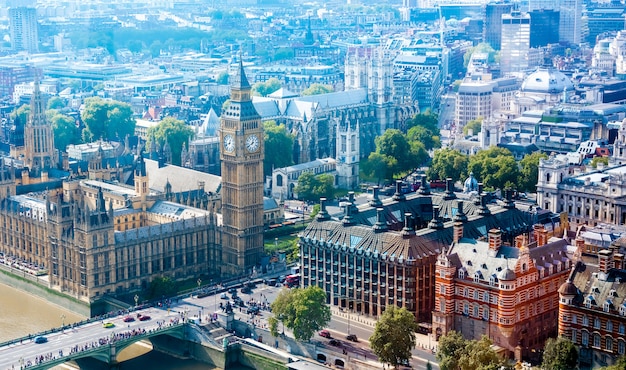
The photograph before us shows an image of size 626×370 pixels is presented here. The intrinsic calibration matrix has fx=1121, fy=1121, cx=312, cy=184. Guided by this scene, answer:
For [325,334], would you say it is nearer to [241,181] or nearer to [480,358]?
[480,358]

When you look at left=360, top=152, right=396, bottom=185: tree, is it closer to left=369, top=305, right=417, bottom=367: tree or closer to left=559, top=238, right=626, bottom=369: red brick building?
left=369, top=305, right=417, bottom=367: tree

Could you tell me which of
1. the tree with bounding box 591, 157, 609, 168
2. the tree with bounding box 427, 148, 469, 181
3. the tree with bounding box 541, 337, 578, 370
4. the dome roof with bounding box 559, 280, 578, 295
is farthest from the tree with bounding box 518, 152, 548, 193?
the tree with bounding box 541, 337, 578, 370

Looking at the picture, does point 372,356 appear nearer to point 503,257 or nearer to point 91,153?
point 503,257

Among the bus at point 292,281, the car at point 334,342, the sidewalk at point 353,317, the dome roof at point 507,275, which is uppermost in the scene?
the dome roof at point 507,275

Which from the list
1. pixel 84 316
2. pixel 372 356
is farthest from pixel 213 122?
pixel 372 356

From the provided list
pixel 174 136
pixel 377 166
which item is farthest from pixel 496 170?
pixel 174 136

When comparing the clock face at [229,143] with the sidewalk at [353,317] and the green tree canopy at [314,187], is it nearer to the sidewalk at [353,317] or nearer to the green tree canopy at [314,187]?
the sidewalk at [353,317]

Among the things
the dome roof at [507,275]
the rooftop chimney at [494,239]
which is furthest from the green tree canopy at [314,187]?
the dome roof at [507,275]
